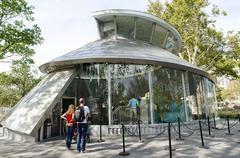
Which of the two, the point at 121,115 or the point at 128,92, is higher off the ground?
the point at 128,92

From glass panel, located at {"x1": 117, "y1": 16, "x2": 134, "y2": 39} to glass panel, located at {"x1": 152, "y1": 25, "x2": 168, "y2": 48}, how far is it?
2080mm

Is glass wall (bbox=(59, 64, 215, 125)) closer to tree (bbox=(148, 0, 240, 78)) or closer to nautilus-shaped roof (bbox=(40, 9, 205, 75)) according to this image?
nautilus-shaped roof (bbox=(40, 9, 205, 75))

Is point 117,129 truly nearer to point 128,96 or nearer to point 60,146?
point 128,96

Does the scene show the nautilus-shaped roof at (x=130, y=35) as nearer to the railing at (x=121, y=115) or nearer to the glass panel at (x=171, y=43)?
the glass panel at (x=171, y=43)

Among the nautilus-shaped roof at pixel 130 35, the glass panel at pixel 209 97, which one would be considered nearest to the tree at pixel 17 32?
the nautilus-shaped roof at pixel 130 35

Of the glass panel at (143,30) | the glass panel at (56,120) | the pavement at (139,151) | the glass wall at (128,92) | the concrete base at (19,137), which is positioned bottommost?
the pavement at (139,151)

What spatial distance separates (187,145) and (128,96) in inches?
179

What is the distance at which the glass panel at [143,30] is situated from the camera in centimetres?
1641

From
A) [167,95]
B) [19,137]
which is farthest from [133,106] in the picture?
[19,137]

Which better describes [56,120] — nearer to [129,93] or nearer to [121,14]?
[129,93]

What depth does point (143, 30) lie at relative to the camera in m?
16.8

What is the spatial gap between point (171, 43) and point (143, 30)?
425 cm

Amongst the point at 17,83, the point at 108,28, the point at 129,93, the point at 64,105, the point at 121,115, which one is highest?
the point at 108,28

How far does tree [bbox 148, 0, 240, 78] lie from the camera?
26814 millimetres
